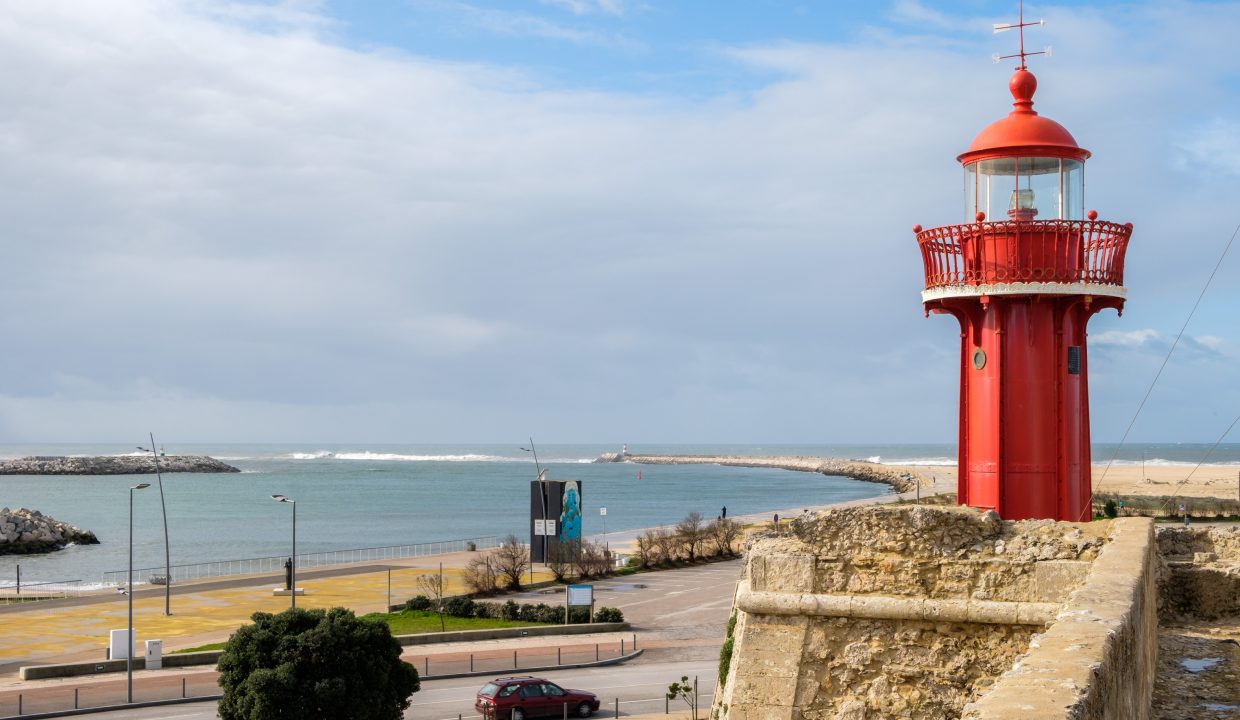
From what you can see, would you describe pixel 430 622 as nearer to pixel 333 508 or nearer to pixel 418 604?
pixel 418 604

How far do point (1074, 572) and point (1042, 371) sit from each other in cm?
391

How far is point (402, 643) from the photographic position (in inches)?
1369

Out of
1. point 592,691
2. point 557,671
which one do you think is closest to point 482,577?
point 557,671

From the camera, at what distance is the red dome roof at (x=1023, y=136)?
1288 cm

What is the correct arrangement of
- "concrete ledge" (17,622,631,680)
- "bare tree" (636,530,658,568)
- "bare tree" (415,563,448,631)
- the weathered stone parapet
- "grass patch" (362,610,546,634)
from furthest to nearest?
"bare tree" (636,530,658,568)
"bare tree" (415,563,448,631)
"grass patch" (362,610,546,634)
"concrete ledge" (17,622,631,680)
the weathered stone parapet

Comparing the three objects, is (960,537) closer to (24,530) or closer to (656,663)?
(656,663)

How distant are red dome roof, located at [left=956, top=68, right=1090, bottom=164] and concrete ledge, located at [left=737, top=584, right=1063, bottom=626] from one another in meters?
6.08

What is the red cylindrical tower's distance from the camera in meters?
12.3

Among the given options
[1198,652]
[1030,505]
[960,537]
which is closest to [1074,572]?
[960,537]

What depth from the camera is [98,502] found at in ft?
441

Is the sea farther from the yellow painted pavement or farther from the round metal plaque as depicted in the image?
the round metal plaque

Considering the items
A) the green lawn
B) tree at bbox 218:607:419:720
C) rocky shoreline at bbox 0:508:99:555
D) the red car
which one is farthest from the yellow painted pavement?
rocky shoreline at bbox 0:508:99:555

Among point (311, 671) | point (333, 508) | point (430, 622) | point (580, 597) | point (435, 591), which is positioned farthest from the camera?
point (333, 508)

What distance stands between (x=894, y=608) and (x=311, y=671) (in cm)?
1567
